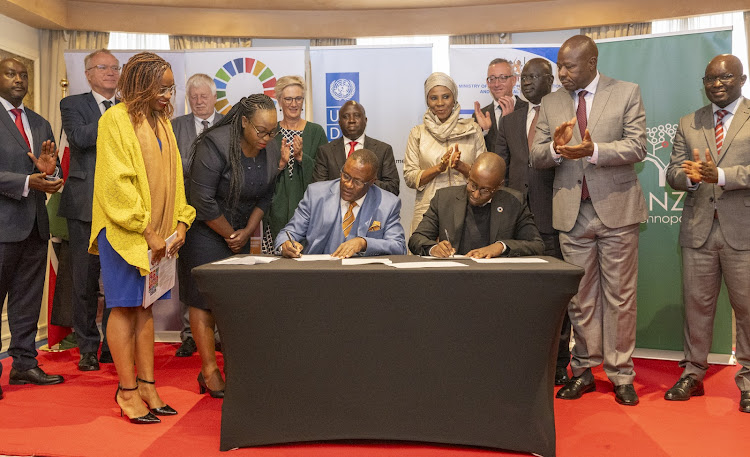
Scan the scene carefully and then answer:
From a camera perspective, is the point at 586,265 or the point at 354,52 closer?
the point at 586,265

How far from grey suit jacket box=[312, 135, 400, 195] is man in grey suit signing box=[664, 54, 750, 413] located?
1.78 m

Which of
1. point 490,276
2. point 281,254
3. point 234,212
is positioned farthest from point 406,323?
point 234,212

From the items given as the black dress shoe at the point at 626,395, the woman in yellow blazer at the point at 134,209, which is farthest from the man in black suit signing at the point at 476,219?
the woman in yellow blazer at the point at 134,209

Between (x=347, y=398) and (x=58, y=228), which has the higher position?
(x=58, y=228)

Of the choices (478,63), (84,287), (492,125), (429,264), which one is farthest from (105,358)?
(478,63)

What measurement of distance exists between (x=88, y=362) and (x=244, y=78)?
8.26ft

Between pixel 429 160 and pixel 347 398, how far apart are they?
2.12 meters

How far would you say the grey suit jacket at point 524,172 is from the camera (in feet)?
13.8

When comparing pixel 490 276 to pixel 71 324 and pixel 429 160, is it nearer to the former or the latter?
pixel 429 160

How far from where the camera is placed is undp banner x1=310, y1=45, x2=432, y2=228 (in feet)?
18.9

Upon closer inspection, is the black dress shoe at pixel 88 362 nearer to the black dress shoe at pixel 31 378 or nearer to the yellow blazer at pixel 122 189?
the black dress shoe at pixel 31 378

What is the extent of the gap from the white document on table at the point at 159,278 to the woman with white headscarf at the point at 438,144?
1.71 m

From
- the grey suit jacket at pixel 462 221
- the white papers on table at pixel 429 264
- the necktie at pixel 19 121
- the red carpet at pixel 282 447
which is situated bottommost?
the red carpet at pixel 282 447

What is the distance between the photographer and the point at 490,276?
2.77 metres
